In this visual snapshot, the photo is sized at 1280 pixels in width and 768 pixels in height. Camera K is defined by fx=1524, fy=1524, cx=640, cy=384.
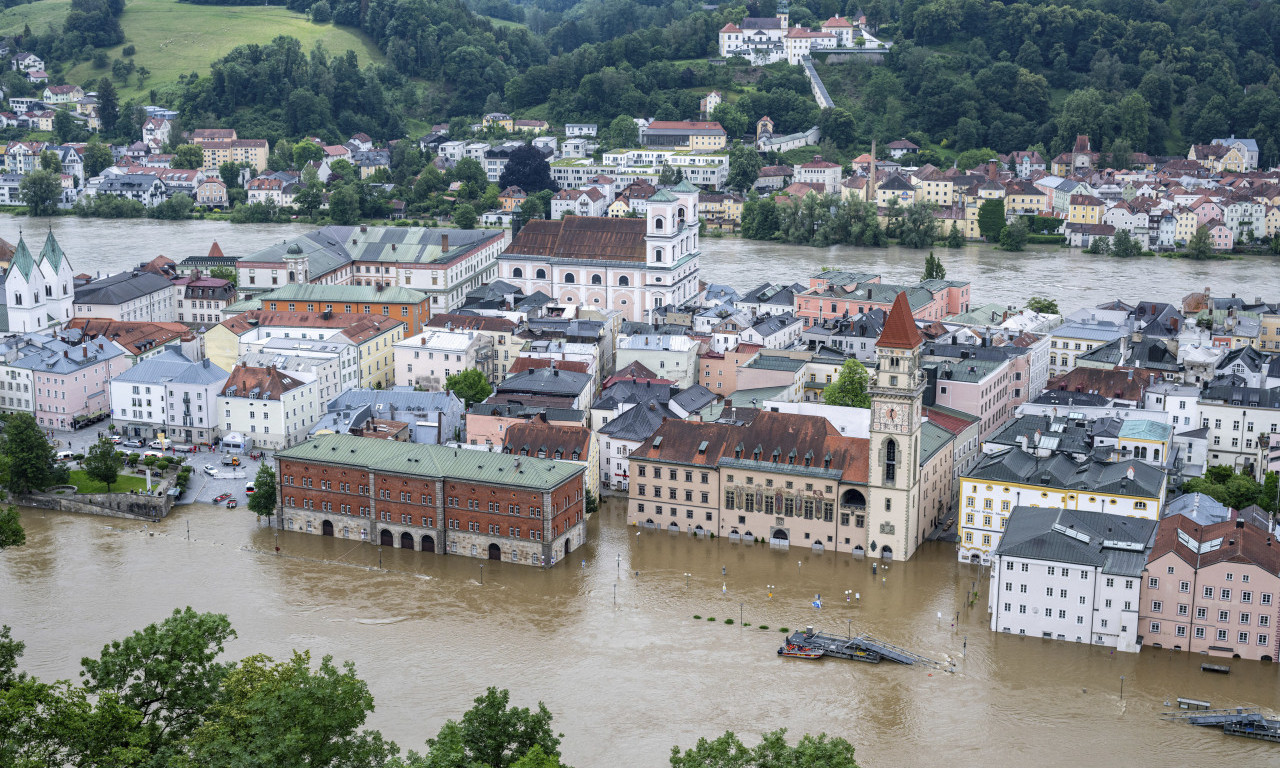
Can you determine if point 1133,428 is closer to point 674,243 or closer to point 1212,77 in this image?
point 674,243

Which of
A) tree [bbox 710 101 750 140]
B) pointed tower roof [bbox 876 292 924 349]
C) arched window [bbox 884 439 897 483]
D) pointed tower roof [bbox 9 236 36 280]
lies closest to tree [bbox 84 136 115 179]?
tree [bbox 710 101 750 140]

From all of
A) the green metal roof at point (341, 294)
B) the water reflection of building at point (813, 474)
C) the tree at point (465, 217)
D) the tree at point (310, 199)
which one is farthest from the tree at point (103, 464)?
the tree at point (310, 199)

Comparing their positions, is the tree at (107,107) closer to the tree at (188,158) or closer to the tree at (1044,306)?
the tree at (188,158)

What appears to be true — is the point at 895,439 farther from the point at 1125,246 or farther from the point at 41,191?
the point at 41,191

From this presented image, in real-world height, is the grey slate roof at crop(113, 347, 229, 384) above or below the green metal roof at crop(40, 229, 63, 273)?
below

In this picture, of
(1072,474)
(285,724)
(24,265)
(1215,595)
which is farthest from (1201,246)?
(285,724)

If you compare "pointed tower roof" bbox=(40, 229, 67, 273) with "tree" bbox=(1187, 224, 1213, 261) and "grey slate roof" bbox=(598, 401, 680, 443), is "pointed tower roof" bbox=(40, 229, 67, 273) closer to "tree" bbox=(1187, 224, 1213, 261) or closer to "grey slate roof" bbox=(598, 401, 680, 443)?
"grey slate roof" bbox=(598, 401, 680, 443)

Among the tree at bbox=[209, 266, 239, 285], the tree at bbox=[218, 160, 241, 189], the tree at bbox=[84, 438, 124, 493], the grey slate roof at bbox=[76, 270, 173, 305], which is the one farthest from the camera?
the tree at bbox=[218, 160, 241, 189]
